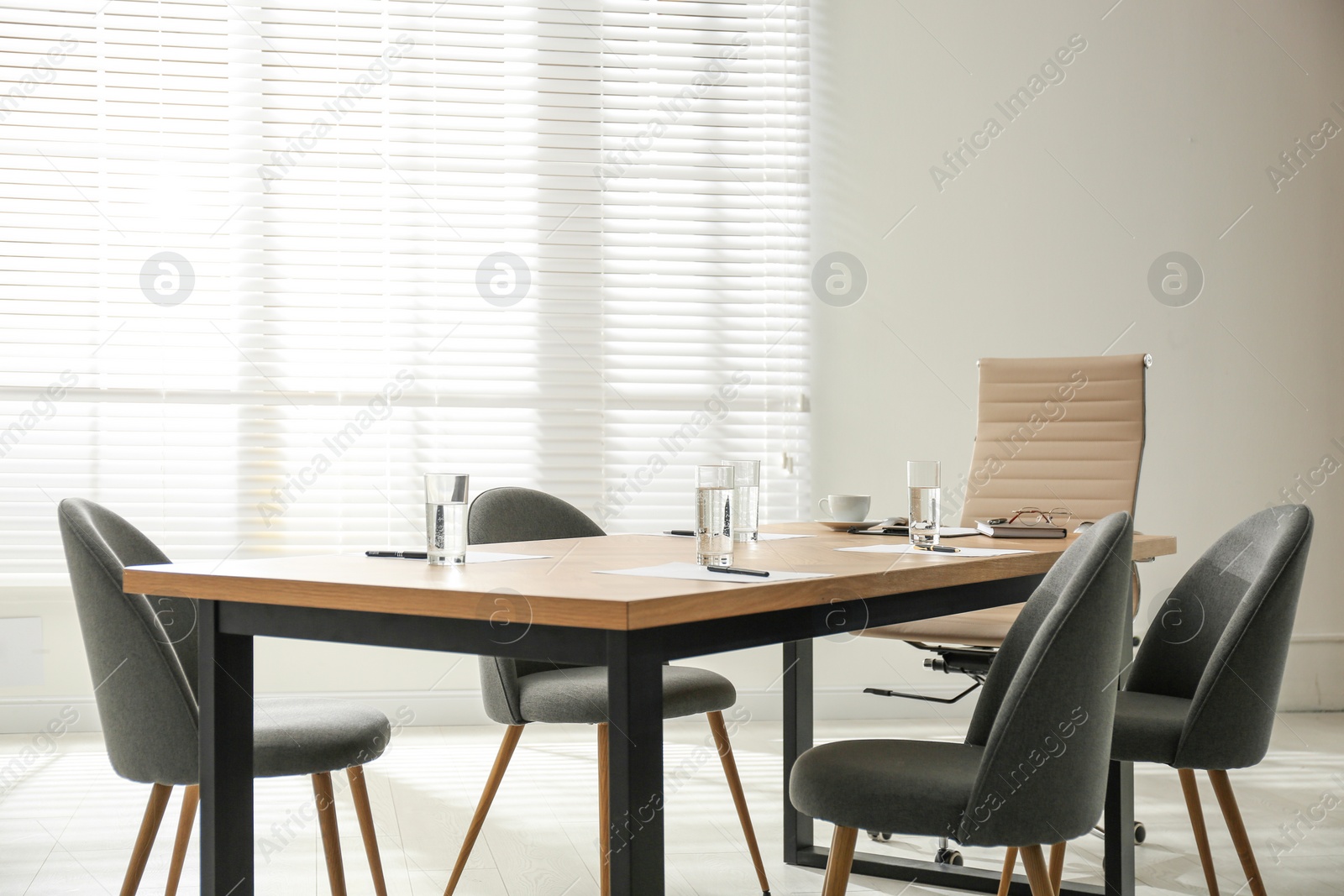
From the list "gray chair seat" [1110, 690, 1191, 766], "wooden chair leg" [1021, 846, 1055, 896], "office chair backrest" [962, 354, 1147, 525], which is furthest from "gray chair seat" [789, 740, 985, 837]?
"office chair backrest" [962, 354, 1147, 525]

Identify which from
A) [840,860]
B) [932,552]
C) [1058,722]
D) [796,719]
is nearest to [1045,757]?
[1058,722]

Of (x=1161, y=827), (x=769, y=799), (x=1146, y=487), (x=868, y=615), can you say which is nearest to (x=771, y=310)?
(x=1146, y=487)

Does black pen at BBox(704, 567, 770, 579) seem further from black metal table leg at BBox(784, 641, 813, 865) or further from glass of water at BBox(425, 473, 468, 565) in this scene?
black metal table leg at BBox(784, 641, 813, 865)

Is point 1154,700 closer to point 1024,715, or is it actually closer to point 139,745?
point 1024,715

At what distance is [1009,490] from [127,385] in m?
2.76

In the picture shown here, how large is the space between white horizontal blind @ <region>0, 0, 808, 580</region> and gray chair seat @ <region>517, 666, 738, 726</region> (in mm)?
1739

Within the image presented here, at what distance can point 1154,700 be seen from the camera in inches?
82.6

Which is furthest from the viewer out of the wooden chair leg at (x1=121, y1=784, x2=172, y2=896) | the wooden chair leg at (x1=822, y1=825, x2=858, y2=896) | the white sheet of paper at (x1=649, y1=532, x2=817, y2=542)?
the white sheet of paper at (x1=649, y1=532, x2=817, y2=542)

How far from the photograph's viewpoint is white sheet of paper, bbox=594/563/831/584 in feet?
4.27

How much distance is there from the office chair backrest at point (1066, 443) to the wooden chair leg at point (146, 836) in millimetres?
1969

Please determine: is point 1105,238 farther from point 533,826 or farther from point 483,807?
point 483,807

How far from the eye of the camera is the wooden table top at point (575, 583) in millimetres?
1140

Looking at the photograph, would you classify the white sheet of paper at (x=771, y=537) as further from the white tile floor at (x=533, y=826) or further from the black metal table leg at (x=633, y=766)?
the black metal table leg at (x=633, y=766)

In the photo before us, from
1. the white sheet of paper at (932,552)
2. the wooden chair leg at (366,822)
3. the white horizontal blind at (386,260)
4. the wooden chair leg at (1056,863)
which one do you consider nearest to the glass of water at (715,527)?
the white sheet of paper at (932,552)
